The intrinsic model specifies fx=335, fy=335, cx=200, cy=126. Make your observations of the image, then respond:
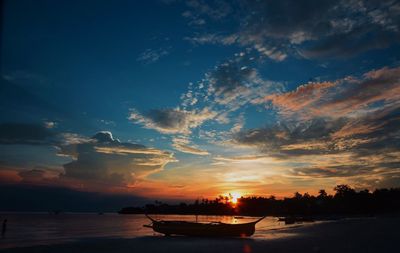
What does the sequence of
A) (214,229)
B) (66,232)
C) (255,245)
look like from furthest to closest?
(66,232)
(214,229)
(255,245)

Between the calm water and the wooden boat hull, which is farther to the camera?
the calm water

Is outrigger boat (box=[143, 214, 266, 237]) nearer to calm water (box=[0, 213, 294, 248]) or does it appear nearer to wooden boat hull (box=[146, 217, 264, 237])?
wooden boat hull (box=[146, 217, 264, 237])

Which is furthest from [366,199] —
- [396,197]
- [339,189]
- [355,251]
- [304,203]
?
[355,251]

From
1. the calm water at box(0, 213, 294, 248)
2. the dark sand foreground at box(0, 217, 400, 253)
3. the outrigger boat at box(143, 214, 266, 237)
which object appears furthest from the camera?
the calm water at box(0, 213, 294, 248)

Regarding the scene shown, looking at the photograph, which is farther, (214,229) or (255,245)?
(214,229)

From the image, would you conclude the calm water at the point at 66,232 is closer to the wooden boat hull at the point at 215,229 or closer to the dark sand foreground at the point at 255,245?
the wooden boat hull at the point at 215,229

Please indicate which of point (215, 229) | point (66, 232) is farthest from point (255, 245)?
point (66, 232)

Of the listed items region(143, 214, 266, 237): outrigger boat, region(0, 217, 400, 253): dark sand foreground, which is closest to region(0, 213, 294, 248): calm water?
region(143, 214, 266, 237): outrigger boat

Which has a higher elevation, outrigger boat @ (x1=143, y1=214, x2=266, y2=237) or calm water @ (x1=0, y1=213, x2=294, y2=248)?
outrigger boat @ (x1=143, y1=214, x2=266, y2=237)

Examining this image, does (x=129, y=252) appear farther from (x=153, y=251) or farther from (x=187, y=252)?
(x=187, y=252)

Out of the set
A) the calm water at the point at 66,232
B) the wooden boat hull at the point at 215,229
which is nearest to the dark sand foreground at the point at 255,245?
the wooden boat hull at the point at 215,229

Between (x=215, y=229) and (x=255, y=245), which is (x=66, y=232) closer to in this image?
(x=215, y=229)

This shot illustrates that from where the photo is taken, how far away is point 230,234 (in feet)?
122

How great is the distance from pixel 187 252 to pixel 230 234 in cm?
1485
